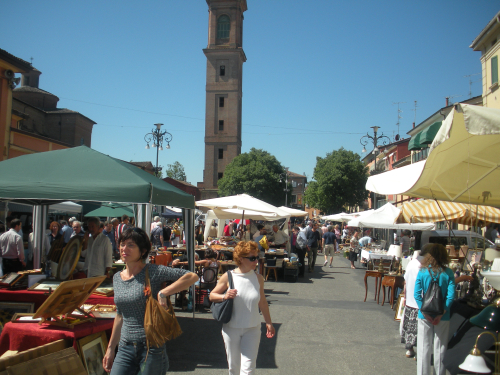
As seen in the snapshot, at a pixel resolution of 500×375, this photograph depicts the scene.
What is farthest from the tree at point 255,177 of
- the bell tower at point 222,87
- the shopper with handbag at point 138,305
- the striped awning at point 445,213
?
the shopper with handbag at point 138,305

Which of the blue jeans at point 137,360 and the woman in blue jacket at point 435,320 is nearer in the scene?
the blue jeans at point 137,360

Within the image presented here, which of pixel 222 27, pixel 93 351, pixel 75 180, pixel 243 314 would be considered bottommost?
pixel 93 351

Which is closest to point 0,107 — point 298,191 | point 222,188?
point 222,188

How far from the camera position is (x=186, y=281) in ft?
10.6

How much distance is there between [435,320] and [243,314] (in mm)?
2223

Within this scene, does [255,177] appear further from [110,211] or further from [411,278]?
[411,278]

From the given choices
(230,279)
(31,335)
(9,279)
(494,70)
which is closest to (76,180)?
(9,279)

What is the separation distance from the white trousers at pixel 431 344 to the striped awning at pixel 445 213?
5117 mm

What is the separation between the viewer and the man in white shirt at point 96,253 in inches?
255

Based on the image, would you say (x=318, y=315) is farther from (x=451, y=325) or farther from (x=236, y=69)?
(x=236, y=69)

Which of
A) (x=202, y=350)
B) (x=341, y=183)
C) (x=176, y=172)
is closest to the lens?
(x=202, y=350)

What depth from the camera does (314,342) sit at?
6781 millimetres

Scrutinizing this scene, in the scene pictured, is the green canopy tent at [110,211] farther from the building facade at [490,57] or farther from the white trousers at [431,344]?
the building facade at [490,57]

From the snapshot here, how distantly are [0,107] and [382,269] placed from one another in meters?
19.7
